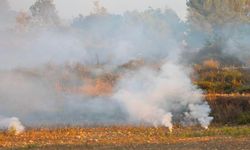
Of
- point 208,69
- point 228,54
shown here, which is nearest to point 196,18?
point 228,54

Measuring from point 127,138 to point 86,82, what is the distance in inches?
372

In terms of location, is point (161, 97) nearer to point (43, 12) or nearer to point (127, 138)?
point (127, 138)

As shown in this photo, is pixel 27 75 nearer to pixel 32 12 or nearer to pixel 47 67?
pixel 47 67

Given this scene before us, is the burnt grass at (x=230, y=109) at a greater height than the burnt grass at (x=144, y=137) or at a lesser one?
greater

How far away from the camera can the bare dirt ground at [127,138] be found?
23875mm

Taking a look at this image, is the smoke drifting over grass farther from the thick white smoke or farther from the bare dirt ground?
the bare dirt ground

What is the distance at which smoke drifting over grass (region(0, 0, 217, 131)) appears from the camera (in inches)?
1336

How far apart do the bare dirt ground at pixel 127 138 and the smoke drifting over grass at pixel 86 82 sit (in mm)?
2028

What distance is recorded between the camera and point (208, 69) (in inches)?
2192

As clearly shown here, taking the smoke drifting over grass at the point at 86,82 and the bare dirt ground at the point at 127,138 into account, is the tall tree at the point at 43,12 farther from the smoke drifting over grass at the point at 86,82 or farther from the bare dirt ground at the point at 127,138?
the bare dirt ground at the point at 127,138

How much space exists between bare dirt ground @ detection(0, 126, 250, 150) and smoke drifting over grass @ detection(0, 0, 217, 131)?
2.03 metres

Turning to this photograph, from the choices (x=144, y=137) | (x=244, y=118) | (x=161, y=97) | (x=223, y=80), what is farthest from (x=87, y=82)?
(x=223, y=80)

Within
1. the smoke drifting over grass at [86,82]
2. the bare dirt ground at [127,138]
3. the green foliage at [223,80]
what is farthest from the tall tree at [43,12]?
the bare dirt ground at [127,138]

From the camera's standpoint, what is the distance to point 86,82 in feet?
119
